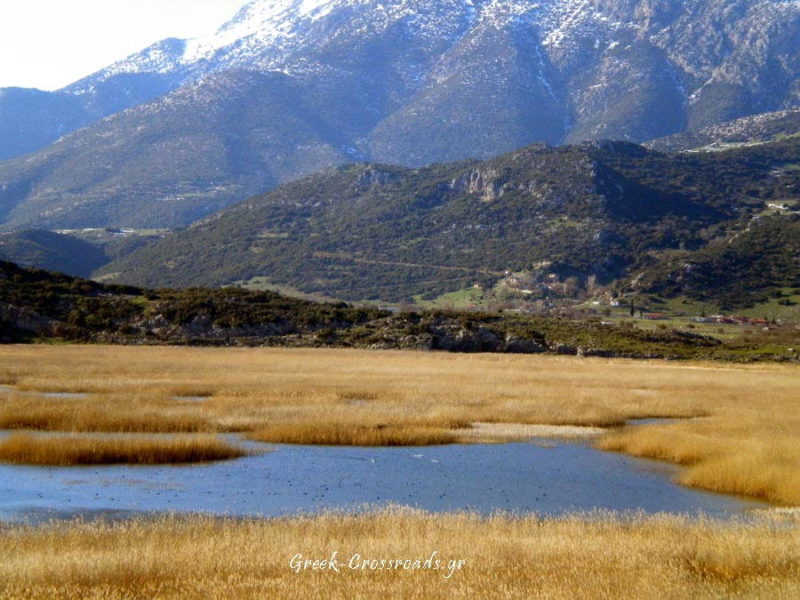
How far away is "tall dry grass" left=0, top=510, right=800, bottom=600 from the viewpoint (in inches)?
593

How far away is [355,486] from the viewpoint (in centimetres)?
2702

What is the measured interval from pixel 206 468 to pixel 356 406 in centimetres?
1320

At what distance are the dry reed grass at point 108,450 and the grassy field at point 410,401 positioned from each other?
3.89 metres

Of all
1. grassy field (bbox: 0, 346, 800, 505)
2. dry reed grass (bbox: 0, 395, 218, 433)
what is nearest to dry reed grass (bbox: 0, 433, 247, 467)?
dry reed grass (bbox: 0, 395, 218, 433)

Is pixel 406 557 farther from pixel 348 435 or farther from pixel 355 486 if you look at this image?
pixel 348 435

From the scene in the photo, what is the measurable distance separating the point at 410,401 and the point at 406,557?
27159 mm

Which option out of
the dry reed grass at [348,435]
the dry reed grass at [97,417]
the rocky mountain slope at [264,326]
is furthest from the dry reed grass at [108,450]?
the rocky mountain slope at [264,326]

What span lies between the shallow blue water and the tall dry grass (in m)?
3.41

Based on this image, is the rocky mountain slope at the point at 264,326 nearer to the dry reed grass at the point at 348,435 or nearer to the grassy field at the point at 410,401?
the grassy field at the point at 410,401

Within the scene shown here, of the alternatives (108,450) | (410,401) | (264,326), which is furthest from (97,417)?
(264,326)

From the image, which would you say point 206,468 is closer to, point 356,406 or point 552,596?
point 356,406

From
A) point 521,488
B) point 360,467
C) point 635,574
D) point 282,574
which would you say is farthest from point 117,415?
point 635,574

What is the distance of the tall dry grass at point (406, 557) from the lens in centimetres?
1507

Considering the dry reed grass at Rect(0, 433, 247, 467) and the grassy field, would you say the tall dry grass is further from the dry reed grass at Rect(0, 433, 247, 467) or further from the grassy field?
the grassy field
